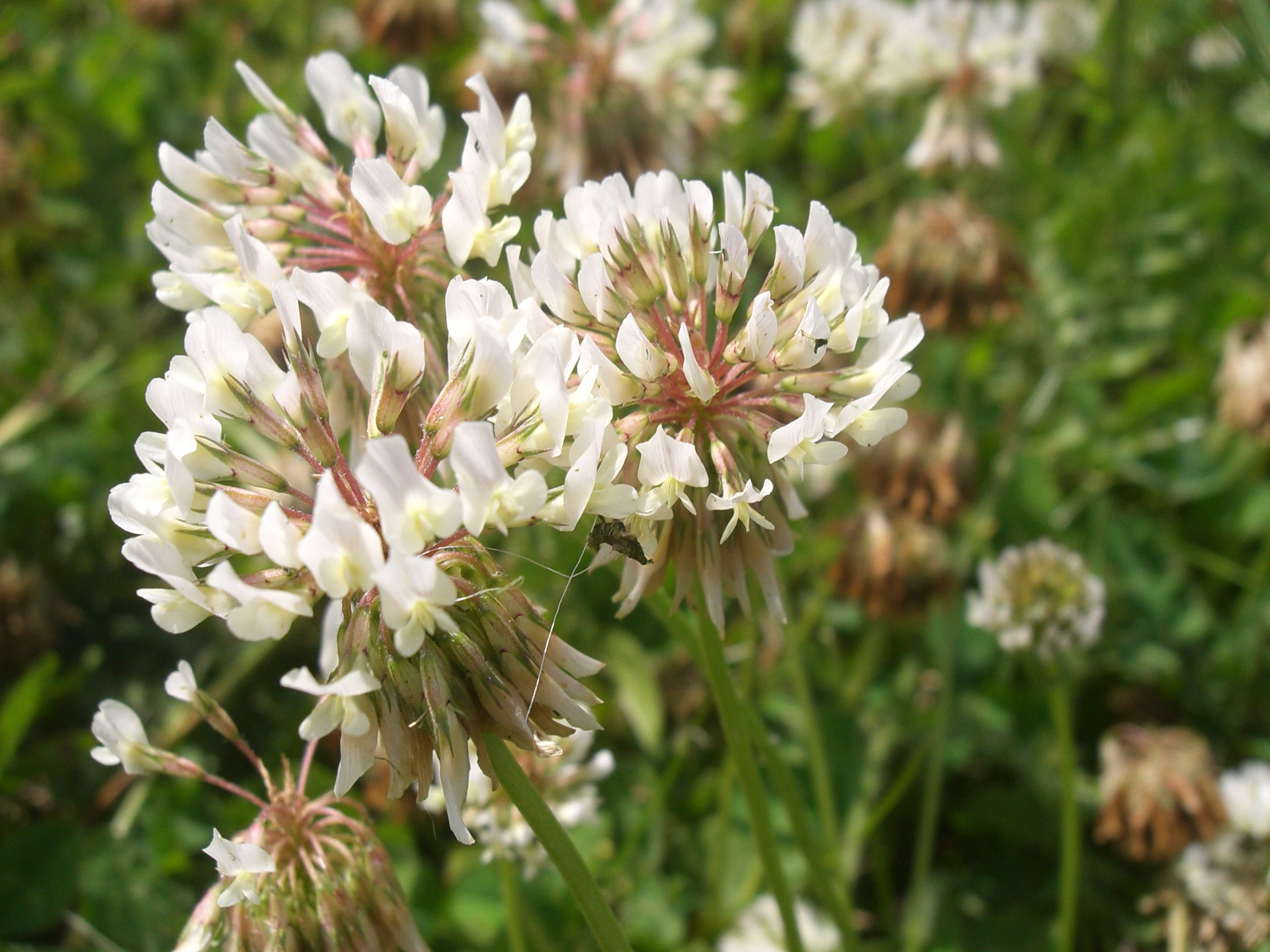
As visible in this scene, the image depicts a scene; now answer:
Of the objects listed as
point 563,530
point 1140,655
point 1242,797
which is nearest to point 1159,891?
point 1242,797

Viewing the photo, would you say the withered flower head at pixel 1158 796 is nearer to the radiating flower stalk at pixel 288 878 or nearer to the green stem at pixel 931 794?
the green stem at pixel 931 794

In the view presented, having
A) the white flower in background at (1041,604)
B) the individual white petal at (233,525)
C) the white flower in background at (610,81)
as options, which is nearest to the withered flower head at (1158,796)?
the white flower in background at (1041,604)

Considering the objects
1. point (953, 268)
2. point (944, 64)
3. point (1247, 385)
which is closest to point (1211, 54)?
point (944, 64)

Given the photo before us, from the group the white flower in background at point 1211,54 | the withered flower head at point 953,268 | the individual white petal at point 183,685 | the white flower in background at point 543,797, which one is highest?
the individual white petal at point 183,685

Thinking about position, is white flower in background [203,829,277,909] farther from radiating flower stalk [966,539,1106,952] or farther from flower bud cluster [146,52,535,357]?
radiating flower stalk [966,539,1106,952]

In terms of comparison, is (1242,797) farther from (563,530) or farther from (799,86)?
(799,86)
